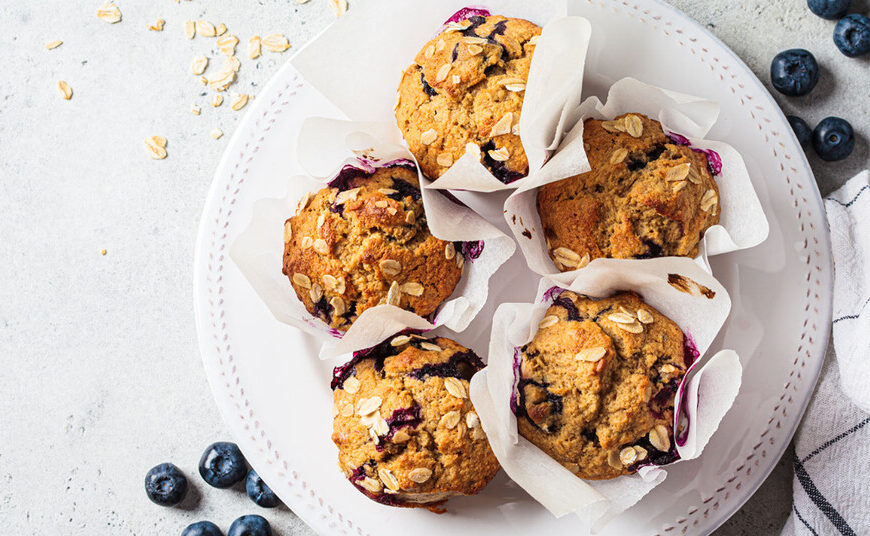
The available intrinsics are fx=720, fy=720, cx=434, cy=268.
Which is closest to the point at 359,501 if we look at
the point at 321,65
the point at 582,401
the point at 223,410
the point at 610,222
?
the point at 223,410

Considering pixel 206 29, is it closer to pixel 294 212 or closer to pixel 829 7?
pixel 294 212

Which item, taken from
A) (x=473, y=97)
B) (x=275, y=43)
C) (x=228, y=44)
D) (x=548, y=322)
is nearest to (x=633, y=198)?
(x=548, y=322)

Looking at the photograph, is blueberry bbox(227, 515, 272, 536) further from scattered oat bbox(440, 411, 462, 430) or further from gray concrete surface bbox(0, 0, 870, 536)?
scattered oat bbox(440, 411, 462, 430)

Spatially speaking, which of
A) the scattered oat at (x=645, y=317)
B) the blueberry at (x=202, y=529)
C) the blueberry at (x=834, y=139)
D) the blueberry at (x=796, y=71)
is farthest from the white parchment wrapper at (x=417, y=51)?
the blueberry at (x=202, y=529)

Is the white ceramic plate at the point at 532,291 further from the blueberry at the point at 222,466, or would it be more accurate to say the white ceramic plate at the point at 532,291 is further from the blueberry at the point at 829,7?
the blueberry at the point at 829,7

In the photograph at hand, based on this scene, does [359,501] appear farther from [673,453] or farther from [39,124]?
[39,124]

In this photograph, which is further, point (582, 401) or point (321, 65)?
point (321, 65)

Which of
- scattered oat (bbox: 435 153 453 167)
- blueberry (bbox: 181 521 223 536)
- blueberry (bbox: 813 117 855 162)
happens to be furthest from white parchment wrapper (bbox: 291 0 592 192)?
blueberry (bbox: 181 521 223 536)
